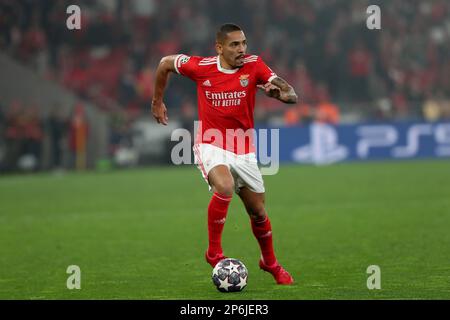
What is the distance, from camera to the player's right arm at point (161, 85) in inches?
320

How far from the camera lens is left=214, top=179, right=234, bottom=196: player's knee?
761 cm

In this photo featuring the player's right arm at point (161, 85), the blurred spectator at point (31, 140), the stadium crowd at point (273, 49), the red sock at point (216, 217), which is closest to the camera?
the red sock at point (216, 217)

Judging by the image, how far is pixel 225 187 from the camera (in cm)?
761

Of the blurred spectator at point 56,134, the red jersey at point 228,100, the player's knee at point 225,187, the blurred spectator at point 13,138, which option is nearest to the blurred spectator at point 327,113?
the blurred spectator at point 56,134

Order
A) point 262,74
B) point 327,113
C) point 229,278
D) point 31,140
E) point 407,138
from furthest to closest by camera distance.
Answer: point 327,113
point 407,138
point 31,140
point 262,74
point 229,278

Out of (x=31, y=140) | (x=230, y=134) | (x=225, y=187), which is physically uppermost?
(x=31, y=140)

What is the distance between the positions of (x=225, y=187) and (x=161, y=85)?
3.68ft

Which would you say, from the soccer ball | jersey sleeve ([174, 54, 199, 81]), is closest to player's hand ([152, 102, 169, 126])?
jersey sleeve ([174, 54, 199, 81])

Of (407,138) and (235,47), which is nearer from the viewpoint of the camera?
(235,47)

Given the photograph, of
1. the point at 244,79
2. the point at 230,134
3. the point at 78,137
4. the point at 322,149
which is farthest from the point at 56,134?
the point at 244,79

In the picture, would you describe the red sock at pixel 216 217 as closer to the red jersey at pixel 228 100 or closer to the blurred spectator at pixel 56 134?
the red jersey at pixel 228 100

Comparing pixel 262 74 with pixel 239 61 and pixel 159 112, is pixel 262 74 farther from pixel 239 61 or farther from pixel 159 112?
pixel 159 112

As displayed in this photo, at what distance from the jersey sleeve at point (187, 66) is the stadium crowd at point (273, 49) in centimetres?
1658
